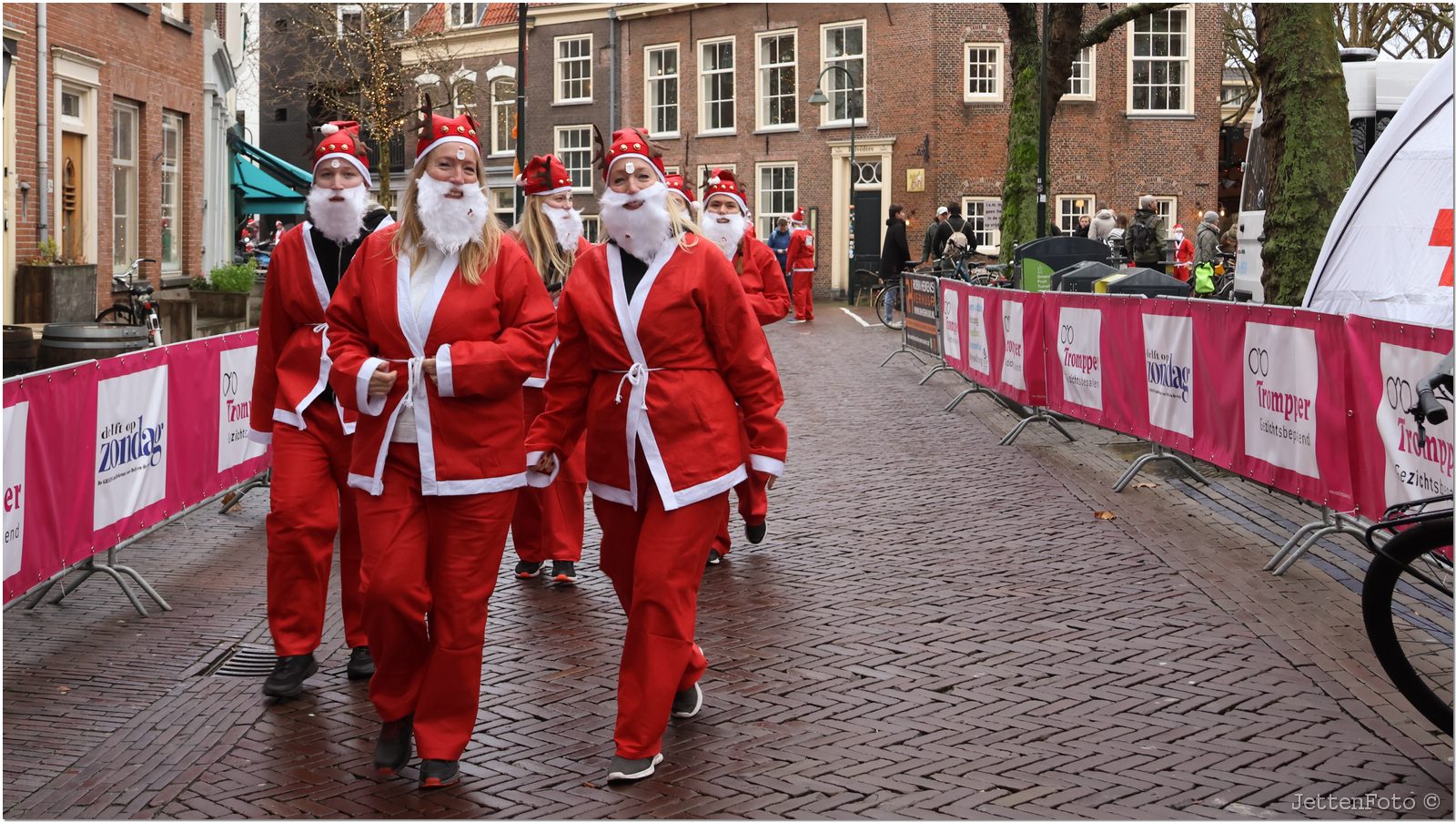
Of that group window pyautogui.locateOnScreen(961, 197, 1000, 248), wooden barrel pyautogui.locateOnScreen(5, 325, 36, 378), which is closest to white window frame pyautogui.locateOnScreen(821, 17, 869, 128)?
window pyautogui.locateOnScreen(961, 197, 1000, 248)

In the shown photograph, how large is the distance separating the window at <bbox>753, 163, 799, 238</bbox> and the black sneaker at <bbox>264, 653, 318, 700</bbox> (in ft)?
120

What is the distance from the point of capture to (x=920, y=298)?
2075cm

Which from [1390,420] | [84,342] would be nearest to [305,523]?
[84,342]

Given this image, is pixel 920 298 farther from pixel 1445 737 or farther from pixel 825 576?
pixel 1445 737

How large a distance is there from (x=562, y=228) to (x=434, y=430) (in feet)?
11.0

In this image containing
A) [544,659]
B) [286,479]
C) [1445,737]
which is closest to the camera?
[1445,737]

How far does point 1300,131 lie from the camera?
11.6 m

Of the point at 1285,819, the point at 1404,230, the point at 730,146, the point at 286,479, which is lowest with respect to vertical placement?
the point at 1285,819

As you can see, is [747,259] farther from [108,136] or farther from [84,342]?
[108,136]

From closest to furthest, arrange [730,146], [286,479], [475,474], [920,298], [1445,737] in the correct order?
[475,474], [1445,737], [286,479], [920,298], [730,146]

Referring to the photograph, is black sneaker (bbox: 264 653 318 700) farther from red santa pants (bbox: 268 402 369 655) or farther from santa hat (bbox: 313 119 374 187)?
santa hat (bbox: 313 119 374 187)

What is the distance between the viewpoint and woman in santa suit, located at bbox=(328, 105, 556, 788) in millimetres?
4629

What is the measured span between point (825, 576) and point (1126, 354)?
3.88 meters

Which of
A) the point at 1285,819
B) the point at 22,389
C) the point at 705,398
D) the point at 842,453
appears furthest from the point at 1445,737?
the point at 842,453
